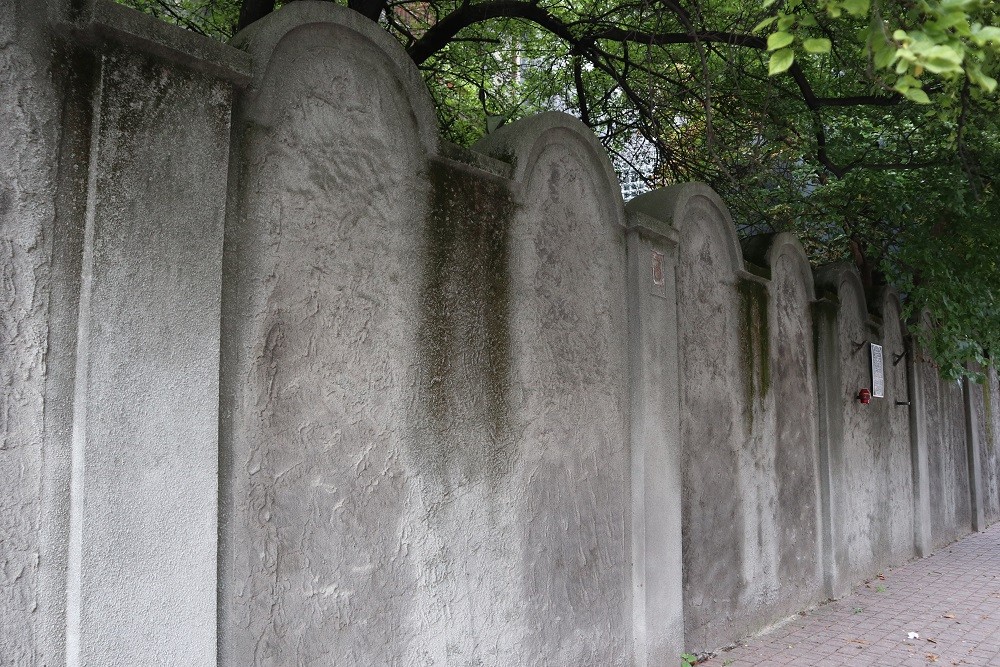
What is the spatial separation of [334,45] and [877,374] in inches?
293

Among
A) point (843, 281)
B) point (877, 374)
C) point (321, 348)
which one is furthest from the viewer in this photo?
point (877, 374)

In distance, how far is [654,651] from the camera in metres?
4.83

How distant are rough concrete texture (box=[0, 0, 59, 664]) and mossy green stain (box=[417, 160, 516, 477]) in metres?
1.53

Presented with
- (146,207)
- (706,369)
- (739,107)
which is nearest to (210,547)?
(146,207)

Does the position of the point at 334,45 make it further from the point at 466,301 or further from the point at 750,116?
the point at 750,116

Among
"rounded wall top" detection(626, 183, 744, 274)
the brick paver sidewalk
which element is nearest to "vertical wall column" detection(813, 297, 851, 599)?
the brick paver sidewalk

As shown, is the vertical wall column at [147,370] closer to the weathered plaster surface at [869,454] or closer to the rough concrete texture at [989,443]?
the weathered plaster surface at [869,454]

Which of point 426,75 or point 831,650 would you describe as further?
point 426,75

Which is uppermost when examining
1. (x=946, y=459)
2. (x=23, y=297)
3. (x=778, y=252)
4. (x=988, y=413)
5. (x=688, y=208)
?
(x=688, y=208)

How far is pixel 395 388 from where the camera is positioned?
132 inches

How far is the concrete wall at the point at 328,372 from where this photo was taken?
2.37m

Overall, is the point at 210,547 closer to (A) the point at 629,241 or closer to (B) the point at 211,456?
(B) the point at 211,456

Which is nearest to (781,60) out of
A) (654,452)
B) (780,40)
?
(780,40)

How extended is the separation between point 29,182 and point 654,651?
13.6 feet
